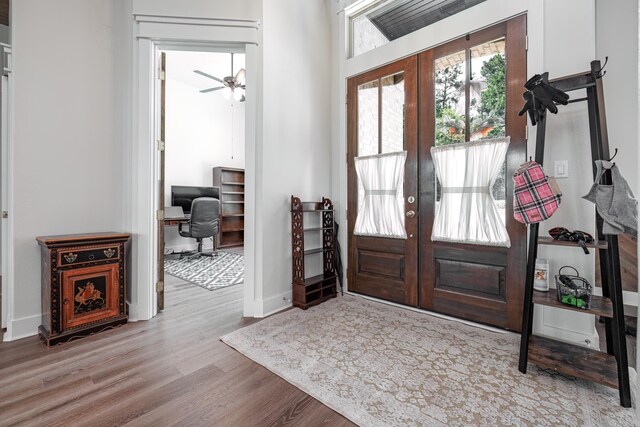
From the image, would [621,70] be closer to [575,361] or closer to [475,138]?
[475,138]

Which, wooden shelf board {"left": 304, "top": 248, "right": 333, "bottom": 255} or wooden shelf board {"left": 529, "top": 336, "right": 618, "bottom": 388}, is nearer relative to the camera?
wooden shelf board {"left": 529, "top": 336, "right": 618, "bottom": 388}

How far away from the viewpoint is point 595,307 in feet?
5.15

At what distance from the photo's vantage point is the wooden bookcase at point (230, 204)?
21.3 feet

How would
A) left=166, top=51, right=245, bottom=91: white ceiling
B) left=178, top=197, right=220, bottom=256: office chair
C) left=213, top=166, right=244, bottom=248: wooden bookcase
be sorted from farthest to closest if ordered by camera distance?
left=213, top=166, right=244, bottom=248: wooden bookcase → left=178, top=197, right=220, bottom=256: office chair → left=166, top=51, right=245, bottom=91: white ceiling

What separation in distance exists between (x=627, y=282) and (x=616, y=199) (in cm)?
152

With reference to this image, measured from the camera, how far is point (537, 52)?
2.09 m

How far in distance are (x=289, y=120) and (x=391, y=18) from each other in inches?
61.3

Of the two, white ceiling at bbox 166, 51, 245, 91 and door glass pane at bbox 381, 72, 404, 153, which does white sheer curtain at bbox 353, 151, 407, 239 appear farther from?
white ceiling at bbox 166, 51, 245, 91

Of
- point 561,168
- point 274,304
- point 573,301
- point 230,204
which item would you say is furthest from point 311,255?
point 230,204

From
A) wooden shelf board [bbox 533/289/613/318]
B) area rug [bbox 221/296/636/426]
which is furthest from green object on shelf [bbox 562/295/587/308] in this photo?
area rug [bbox 221/296/636/426]

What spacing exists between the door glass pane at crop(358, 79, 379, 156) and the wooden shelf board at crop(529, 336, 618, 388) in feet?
6.90

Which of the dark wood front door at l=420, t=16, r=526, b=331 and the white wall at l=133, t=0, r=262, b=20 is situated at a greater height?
the white wall at l=133, t=0, r=262, b=20

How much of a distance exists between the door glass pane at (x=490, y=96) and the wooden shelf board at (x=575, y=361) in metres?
0.94

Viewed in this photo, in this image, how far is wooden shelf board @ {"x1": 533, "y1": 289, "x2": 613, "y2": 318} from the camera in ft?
4.94
